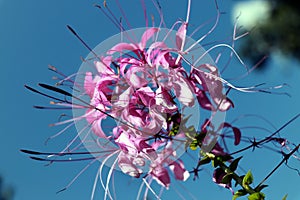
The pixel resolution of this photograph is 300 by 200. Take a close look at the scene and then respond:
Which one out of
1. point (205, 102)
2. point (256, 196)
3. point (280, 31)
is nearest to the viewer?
point (256, 196)

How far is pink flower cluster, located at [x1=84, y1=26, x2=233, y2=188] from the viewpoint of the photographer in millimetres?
811

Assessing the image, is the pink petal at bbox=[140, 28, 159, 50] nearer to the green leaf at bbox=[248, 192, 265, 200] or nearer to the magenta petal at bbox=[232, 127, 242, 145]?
the magenta petal at bbox=[232, 127, 242, 145]

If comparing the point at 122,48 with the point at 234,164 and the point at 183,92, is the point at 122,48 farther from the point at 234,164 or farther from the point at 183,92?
the point at 234,164

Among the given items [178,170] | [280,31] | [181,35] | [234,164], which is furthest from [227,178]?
[280,31]

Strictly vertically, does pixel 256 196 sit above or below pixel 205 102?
below

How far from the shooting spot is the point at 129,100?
0.82m

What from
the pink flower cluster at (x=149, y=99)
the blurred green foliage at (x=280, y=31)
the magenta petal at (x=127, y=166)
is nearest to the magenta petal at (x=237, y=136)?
the pink flower cluster at (x=149, y=99)

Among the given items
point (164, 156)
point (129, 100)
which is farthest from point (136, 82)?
point (164, 156)

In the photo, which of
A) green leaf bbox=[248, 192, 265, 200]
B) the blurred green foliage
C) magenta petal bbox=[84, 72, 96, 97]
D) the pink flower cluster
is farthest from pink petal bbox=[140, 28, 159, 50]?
the blurred green foliage

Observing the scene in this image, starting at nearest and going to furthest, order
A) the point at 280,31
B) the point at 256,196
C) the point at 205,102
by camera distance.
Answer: the point at 256,196
the point at 205,102
the point at 280,31

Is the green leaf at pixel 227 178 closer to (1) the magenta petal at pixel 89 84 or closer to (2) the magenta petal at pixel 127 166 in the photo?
(2) the magenta petal at pixel 127 166

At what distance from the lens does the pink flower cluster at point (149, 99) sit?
811 mm

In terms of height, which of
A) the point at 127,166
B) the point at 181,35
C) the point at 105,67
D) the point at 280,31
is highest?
the point at 280,31

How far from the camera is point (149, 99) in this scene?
2.64ft
